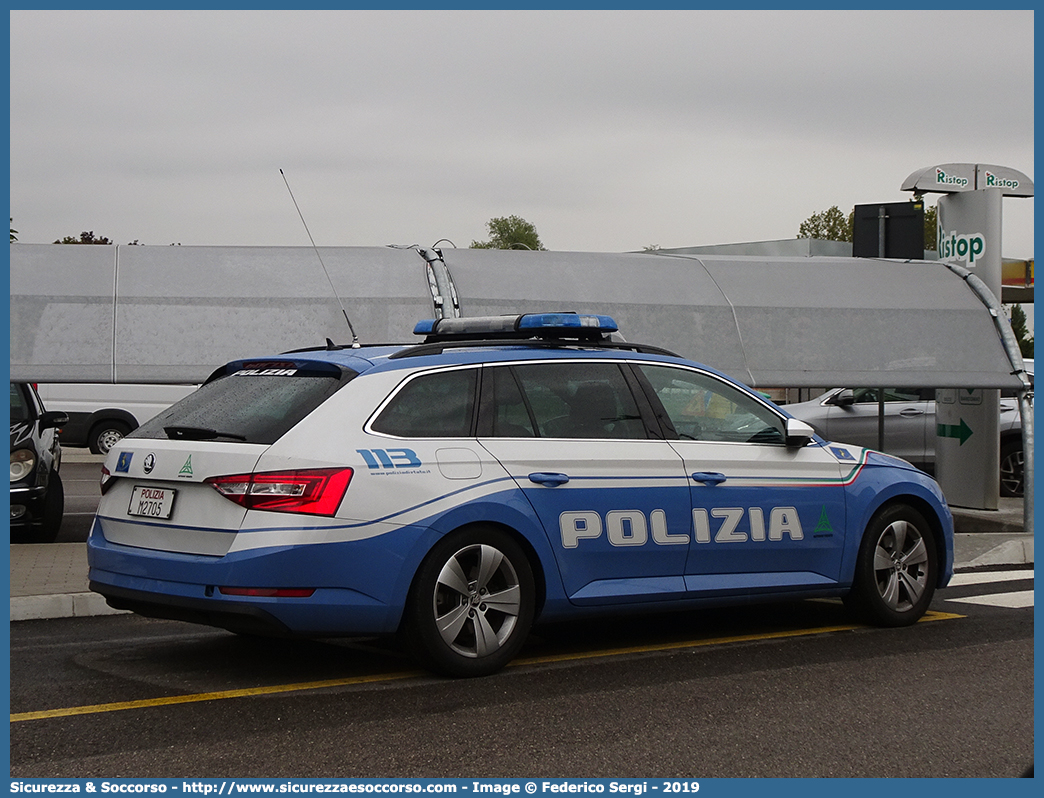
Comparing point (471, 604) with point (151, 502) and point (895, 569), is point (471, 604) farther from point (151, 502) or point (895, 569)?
point (895, 569)

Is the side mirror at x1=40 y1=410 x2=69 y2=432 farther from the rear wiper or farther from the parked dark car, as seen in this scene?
the rear wiper

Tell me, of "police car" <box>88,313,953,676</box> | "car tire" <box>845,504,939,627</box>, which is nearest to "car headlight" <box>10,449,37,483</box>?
"police car" <box>88,313,953,676</box>

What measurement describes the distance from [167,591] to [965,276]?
11.0 m

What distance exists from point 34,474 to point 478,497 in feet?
23.4

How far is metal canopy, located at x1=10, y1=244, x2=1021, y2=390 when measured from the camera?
37.8 feet

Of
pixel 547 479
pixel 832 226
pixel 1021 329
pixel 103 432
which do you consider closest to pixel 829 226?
pixel 832 226

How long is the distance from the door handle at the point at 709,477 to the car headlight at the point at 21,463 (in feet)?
23.9

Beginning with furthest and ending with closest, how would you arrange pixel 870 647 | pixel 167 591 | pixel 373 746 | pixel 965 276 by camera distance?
pixel 965 276
pixel 870 647
pixel 167 591
pixel 373 746

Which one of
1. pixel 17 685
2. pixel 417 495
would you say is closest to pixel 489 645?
pixel 417 495

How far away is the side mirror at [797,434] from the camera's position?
7.46 meters

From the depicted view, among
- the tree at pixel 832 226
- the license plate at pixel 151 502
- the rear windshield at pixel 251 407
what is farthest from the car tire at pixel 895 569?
the tree at pixel 832 226

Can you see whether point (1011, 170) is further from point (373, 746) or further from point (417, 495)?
point (373, 746)

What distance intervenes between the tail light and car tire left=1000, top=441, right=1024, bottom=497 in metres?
14.9

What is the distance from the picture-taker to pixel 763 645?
24.0ft
